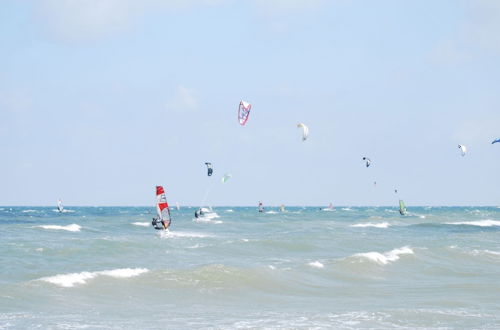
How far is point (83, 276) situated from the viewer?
744 inches

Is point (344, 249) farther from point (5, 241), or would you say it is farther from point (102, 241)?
point (5, 241)

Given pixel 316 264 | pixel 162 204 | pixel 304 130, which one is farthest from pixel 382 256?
pixel 162 204

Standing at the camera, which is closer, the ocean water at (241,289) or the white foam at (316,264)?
the ocean water at (241,289)

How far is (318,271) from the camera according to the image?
72.6ft

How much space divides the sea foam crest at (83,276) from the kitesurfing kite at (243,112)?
11834 mm

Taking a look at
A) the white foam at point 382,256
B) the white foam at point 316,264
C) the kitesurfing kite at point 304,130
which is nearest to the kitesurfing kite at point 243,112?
the kitesurfing kite at point 304,130

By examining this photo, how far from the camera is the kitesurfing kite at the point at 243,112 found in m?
31.3

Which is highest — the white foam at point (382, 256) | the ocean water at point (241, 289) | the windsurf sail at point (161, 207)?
the windsurf sail at point (161, 207)

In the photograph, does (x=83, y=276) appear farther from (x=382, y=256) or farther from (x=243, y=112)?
(x=243, y=112)

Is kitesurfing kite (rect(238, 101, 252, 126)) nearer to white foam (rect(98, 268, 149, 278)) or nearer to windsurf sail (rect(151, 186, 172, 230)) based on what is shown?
windsurf sail (rect(151, 186, 172, 230))

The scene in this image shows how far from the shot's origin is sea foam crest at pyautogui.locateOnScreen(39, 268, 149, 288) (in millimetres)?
17875

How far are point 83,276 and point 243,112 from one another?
14348 mm

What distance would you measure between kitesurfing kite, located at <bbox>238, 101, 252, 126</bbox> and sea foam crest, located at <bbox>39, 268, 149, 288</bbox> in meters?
11.8

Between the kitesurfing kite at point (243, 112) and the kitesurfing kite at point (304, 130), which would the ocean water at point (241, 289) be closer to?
the kitesurfing kite at point (243, 112)
